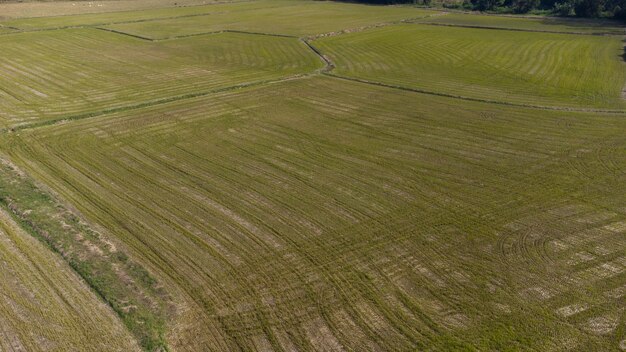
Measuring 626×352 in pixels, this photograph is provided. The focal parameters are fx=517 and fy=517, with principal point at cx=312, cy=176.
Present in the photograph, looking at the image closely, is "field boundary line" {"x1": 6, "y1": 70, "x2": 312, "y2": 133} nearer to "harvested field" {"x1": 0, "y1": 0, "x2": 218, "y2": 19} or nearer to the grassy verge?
the grassy verge

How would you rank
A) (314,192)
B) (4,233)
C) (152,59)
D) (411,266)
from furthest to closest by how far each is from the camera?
(152,59) → (314,192) → (4,233) → (411,266)

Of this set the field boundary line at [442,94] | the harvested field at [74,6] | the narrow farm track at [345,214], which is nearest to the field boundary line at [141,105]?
the narrow farm track at [345,214]

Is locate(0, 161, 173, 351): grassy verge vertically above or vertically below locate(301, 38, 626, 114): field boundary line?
below

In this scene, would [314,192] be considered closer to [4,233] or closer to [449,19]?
[4,233]

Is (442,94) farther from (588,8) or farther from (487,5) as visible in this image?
(487,5)

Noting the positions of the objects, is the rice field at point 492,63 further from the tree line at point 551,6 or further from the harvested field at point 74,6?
the harvested field at point 74,6

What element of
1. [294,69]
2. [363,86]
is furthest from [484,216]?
[294,69]

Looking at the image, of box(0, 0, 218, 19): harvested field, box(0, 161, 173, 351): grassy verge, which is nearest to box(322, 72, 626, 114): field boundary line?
box(0, 161, 173, 351): grassy verge
